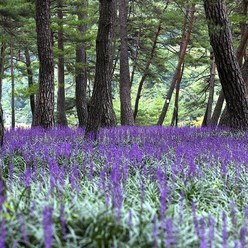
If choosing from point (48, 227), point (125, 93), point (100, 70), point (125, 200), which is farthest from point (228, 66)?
point (48, 227)

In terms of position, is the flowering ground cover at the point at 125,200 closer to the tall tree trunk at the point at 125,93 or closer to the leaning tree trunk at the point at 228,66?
the leaning tree trunk at the point at 228,66

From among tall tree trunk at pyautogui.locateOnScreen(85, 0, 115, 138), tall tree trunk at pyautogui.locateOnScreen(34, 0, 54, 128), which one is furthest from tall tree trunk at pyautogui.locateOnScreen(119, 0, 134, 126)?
tall tree trunk at pyautogui.locateOnScreen(85, 0, 115, 138)

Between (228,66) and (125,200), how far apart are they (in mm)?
7782

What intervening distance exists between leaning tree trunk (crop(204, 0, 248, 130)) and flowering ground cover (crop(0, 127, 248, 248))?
12.3ft

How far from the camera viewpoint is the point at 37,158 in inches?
223

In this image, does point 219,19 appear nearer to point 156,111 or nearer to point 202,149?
point 202,149

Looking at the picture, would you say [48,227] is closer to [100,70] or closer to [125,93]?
[100,70]

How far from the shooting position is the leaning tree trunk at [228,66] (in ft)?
33.4

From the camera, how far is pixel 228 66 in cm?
1055

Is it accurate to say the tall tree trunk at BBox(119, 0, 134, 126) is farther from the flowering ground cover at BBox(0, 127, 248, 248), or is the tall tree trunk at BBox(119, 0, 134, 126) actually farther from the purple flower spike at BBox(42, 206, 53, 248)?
the purple flower spike at BBox(42, 206, 53, 248)

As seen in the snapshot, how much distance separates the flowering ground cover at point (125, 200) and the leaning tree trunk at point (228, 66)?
374 centimetres

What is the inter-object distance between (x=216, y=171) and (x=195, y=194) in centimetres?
99

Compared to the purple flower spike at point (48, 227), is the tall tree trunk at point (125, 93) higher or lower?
A: higher

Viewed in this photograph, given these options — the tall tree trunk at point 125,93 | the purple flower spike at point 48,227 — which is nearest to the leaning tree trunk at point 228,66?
the tall tree trunk at point 125,93
